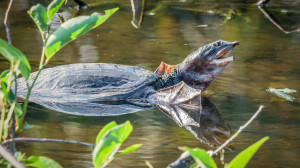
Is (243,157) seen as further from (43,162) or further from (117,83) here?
(117,83)

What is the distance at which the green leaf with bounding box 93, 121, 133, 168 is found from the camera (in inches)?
53.6

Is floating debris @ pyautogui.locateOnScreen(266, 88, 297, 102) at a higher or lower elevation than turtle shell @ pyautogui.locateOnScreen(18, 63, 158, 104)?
lower

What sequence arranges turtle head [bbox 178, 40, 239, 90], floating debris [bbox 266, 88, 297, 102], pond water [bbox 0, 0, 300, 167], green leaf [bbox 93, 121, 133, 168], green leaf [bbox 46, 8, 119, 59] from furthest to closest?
1. turtle head [bbox 178, 40, 239, 90]
2. floating debris [bbox 266, 88, 297, 102]
3. pond water [bbox 0, 0, 300, 167]
4. green leaf [bbox 46, 8, 119, 59]
5. green leaf [bbox 93, 121, 133, 168]

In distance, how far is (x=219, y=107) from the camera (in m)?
3.97

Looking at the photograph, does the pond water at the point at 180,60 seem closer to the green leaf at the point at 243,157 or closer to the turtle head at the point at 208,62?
the turtle head at the point at 208,62

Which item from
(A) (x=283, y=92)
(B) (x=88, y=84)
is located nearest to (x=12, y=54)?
(B) (x=88, y=84)

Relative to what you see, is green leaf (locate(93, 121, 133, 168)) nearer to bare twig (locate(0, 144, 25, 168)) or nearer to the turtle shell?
bare twig (locate(0, 144, 25, 168))

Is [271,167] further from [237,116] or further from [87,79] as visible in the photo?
[87,79]

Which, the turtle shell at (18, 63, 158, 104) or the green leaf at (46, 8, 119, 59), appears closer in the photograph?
the green leaf at (46, 8, 119, 59)

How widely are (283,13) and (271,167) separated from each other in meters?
5.04

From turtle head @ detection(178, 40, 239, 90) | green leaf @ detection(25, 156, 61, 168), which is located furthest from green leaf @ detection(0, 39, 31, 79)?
turtle head @ detection(178, 40, 239, 90)

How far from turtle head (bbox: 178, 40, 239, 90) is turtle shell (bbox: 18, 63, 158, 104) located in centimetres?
46

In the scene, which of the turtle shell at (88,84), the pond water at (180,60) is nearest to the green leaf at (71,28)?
the pond water at (180,60)

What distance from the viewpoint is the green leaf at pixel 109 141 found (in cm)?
136
